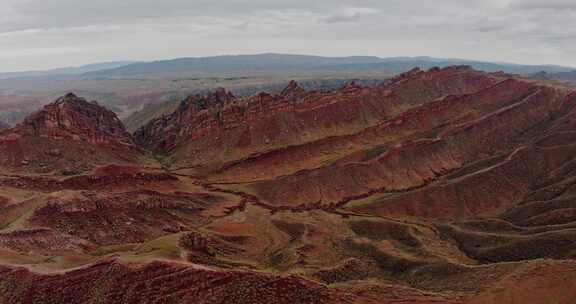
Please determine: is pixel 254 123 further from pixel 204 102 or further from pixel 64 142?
pixel 64 142

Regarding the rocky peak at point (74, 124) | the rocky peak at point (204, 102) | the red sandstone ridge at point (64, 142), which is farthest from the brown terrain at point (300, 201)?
the rocky peak at point (204, 102)

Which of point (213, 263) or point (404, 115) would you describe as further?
point (404, 115)

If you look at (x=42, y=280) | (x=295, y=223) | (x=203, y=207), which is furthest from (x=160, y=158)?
(x=42, y=280)

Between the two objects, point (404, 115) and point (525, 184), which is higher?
point (404, 115)

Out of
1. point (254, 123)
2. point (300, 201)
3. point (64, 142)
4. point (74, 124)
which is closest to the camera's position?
point (300, 201)

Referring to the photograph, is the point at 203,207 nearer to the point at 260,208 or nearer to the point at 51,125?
the point at 260,208

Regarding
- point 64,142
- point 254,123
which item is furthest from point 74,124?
point 254,123
